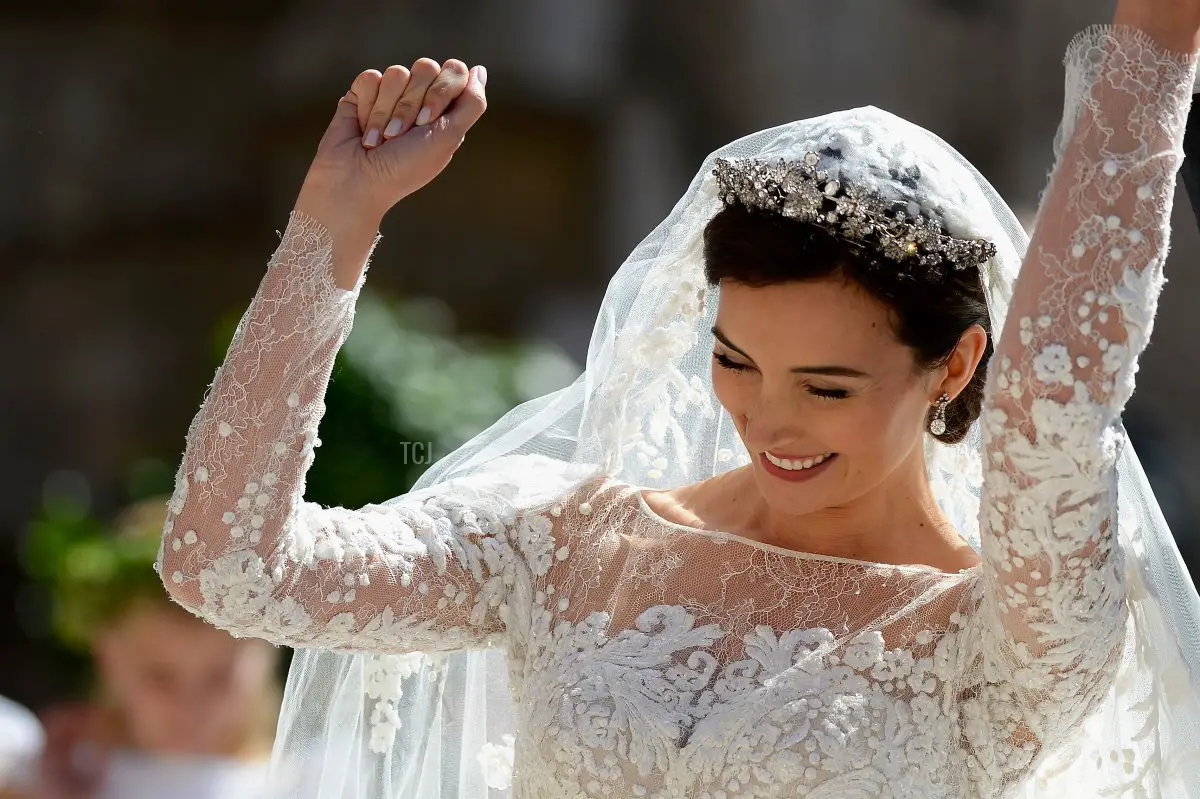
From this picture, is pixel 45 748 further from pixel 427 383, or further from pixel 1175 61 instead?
pixel 1175 61

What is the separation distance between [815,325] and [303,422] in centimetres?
72

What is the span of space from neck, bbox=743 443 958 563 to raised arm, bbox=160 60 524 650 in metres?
0.59

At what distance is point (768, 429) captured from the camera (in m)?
2.06

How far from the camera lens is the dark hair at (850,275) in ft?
6.84

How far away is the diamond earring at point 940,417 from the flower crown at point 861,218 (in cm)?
20

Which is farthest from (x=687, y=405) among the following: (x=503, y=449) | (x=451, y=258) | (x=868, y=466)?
(x=451, y=258)

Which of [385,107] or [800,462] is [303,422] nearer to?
[385,107]

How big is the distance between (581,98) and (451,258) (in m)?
0.99

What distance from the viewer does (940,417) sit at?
2322 mm

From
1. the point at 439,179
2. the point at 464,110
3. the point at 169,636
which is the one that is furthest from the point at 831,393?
the point at 439,179

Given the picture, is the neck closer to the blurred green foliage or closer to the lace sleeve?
the lace sleeve

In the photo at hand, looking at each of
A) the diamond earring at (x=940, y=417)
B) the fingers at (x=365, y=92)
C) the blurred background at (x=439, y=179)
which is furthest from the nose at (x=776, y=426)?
the blurred background at (x=439, y=179)

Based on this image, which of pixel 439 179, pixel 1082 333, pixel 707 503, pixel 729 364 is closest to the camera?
pixel 1082 333

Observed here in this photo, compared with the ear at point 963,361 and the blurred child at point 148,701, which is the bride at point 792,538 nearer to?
the ear at point 963,361
